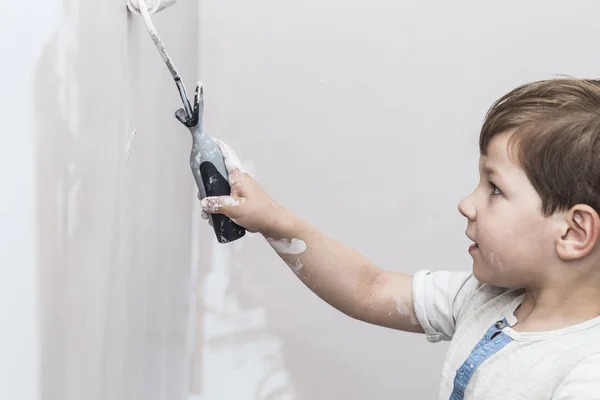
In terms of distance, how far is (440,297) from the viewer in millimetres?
770

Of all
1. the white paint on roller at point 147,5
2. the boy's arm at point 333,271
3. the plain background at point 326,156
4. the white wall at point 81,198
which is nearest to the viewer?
the white wall at point 81,198

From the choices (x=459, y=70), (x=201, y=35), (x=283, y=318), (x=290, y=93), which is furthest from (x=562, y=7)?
(x=283, y=318)

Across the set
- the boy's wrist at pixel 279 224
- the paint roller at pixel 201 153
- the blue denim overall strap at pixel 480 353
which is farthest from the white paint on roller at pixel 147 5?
the blue denim overall strap at pixel 480 353

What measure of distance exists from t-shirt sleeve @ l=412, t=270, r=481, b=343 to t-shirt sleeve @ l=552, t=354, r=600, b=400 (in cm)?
16

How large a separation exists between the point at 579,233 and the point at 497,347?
0.14 meters

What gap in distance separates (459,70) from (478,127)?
0.10 m

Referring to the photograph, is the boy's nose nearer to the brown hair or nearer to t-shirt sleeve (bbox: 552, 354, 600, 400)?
the brown hair

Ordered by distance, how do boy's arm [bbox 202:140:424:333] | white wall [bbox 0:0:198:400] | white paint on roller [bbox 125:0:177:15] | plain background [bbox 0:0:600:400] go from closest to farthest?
white wall [bbox 0:0:198:400], white paint on roller [bbox 125:0:177:15], boy's arm [bbox 202:140:424:333], plain background [bbox 0:0:600:400]

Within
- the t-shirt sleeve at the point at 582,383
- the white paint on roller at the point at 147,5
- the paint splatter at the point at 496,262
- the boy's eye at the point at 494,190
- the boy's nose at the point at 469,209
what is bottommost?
the t-shirt sleeve at the point at 582,383

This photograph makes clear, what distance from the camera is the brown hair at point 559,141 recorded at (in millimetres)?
603

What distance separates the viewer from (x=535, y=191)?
62 cm

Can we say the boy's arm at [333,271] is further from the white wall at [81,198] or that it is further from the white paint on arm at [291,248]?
the white wall at [81,198]

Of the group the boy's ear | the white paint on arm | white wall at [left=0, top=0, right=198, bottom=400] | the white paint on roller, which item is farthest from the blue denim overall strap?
the white paint on roller

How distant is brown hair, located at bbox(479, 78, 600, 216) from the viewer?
1.98ft
